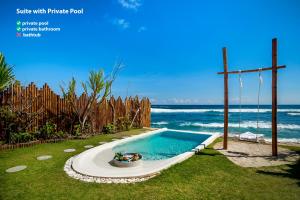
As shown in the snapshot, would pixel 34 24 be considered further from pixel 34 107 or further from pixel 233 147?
pixel 233 147

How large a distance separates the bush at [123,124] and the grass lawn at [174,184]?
5129 millimetres

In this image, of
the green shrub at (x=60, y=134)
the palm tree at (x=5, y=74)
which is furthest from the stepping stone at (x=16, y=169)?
the palm tree at (x=5, y=74)

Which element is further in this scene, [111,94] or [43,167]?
[111,94]

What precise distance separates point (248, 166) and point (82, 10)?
26.9ft

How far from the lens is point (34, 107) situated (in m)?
6.87

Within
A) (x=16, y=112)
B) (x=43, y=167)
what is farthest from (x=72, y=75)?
(x=43, y=167)

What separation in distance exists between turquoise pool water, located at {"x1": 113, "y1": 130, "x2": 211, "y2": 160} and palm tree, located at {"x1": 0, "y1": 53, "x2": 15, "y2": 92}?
4.40 meters

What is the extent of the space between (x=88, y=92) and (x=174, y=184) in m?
6.27

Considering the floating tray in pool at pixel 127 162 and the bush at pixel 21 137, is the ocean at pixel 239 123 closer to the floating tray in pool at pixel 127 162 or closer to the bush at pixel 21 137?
the floating tray in pool at pixel 127 162

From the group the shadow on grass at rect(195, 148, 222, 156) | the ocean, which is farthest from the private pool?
the ocean

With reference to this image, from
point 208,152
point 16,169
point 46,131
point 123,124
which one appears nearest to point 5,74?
point 46,131

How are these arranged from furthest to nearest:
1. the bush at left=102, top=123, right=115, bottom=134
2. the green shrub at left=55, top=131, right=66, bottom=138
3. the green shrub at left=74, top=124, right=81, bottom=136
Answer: the bush at left=102, top=123, right=115, bottom=134 < the green shrub at left=74, top=124, right=81, bottom=136 < the green shrub at left=55, top=131, right=66, bottom=138

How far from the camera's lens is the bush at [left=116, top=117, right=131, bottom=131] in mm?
9780

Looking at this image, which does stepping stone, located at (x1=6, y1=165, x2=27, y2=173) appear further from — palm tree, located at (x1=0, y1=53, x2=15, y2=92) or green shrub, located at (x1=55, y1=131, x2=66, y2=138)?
palm tree, located at (x1=0, y1=53, x2=15, y2=92)
